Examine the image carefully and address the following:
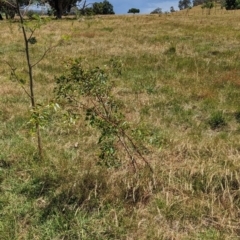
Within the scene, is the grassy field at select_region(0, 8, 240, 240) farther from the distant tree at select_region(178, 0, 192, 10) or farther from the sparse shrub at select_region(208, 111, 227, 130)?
the distant tree at select_region(178, 0, 192, 10)

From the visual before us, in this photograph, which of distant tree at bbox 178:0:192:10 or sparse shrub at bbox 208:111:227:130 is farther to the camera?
distant tree at bbox 178:0:192:10

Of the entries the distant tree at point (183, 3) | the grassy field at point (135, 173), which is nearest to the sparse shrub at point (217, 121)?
the grassy field at point (135, 173)

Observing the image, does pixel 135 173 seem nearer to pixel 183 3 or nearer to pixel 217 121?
pixel 217 121

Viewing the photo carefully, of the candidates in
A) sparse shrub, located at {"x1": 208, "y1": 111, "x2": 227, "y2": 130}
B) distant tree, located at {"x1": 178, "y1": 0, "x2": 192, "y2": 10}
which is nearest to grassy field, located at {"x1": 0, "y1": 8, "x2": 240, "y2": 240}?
sparse shrub, located at {"x1": 208, "y1": 111, "x2": 227, "y2": 130}

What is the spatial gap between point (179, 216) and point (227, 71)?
766cm

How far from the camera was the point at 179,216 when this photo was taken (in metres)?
3.65

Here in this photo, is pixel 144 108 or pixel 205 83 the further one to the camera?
pixel 205 83

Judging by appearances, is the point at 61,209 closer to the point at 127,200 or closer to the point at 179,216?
the point at 127,200

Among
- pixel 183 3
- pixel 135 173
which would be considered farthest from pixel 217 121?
pixel 183 3

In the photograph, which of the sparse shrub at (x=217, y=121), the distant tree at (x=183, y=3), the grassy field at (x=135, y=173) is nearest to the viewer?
the grassy field at (x=135, y=173)

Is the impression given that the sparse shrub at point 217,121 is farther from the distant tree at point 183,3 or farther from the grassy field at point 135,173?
the distant tree at point 183,3

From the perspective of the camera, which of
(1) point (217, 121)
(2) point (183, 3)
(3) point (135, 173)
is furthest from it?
(2) point (183, 3)

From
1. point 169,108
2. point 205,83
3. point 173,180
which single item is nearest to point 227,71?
point 205,83

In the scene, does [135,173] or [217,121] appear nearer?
[135,173]
